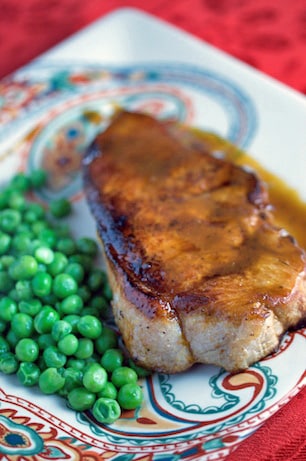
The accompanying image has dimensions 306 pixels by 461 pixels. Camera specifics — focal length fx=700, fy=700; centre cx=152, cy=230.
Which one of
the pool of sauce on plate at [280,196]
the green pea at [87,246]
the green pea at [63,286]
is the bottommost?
the green pea at [63,286]

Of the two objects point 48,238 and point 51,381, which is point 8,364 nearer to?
point 51,381

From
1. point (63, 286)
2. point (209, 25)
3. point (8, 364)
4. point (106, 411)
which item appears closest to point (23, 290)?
point (63, 286)

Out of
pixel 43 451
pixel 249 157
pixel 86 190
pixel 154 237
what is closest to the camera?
pixel 43 451

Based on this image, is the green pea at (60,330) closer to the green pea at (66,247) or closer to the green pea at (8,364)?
the green pea at (8,364)

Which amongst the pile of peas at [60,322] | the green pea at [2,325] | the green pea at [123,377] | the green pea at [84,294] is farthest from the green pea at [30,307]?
the green pea at [123,377]

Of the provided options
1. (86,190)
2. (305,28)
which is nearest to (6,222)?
(86,190)

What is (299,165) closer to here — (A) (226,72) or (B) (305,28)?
(A) (226,72)

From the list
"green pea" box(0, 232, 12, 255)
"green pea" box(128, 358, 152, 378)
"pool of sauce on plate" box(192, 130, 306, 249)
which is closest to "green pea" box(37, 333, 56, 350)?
"green pea" box(128, 358, 152, 378)
